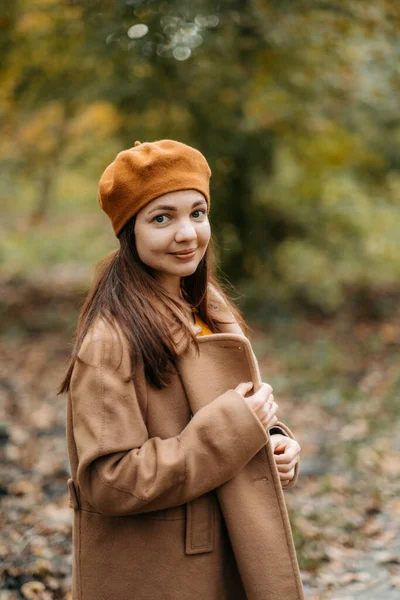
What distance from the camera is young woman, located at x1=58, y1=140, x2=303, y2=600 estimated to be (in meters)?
1.86

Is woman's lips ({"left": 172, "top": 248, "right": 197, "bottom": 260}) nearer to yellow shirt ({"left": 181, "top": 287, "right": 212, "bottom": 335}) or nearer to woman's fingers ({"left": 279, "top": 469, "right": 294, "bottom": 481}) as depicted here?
yellow shirt ({"left": 181, "top": 287, "right": 212, "bottom": 335})

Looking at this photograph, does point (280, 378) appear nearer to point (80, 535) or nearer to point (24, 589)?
point (24, 589)

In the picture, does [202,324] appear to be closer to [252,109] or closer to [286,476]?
[286,476]

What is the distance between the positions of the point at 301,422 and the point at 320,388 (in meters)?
0.92

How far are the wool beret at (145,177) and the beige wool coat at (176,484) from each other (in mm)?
387

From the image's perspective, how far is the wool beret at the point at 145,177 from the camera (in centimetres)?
199

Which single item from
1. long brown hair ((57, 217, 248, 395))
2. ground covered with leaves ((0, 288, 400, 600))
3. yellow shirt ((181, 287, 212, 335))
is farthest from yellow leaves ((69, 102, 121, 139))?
long brown hair ((57, 217, 248, 395))

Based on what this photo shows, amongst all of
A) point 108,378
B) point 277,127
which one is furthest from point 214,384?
point 277,127

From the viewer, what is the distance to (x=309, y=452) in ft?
18.5

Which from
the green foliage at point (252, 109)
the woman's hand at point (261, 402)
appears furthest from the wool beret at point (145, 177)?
the green foliage at point (252, 109)

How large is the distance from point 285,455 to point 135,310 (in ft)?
2.29

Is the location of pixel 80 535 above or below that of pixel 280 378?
above

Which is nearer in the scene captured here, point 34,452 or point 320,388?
point 34,452

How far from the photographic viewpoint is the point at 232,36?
7.30 m
